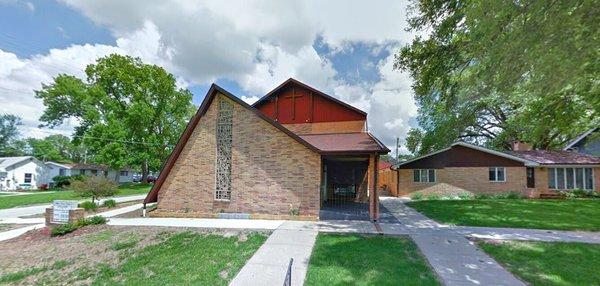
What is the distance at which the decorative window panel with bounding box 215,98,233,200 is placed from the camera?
498 inches

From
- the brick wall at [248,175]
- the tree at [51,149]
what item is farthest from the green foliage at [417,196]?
the tree at [51,149]

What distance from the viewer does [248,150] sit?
→ 493 inches

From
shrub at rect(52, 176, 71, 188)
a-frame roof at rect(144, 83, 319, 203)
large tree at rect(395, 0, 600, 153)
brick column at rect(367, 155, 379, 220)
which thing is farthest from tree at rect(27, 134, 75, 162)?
large tree at rect(395, 0, 600, 153)

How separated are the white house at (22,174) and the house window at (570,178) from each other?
60.1m

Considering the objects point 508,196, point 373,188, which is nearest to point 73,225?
point 373,188

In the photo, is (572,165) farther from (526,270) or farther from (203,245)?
(203,245)

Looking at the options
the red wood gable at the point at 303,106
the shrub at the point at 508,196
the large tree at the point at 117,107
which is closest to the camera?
the red wood gable at the point at 303,106

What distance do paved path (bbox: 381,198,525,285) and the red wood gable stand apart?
8.04m

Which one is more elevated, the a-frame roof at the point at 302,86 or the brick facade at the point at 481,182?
the a-frame roof at the point at 302,86

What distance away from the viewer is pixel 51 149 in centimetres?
6294

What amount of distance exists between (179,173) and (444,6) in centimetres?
1446

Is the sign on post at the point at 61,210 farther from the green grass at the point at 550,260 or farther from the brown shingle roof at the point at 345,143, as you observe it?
the green grass at the point at 550,260

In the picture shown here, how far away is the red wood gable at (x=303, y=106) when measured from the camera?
653 inches

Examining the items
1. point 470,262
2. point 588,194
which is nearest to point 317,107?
point 470,262
